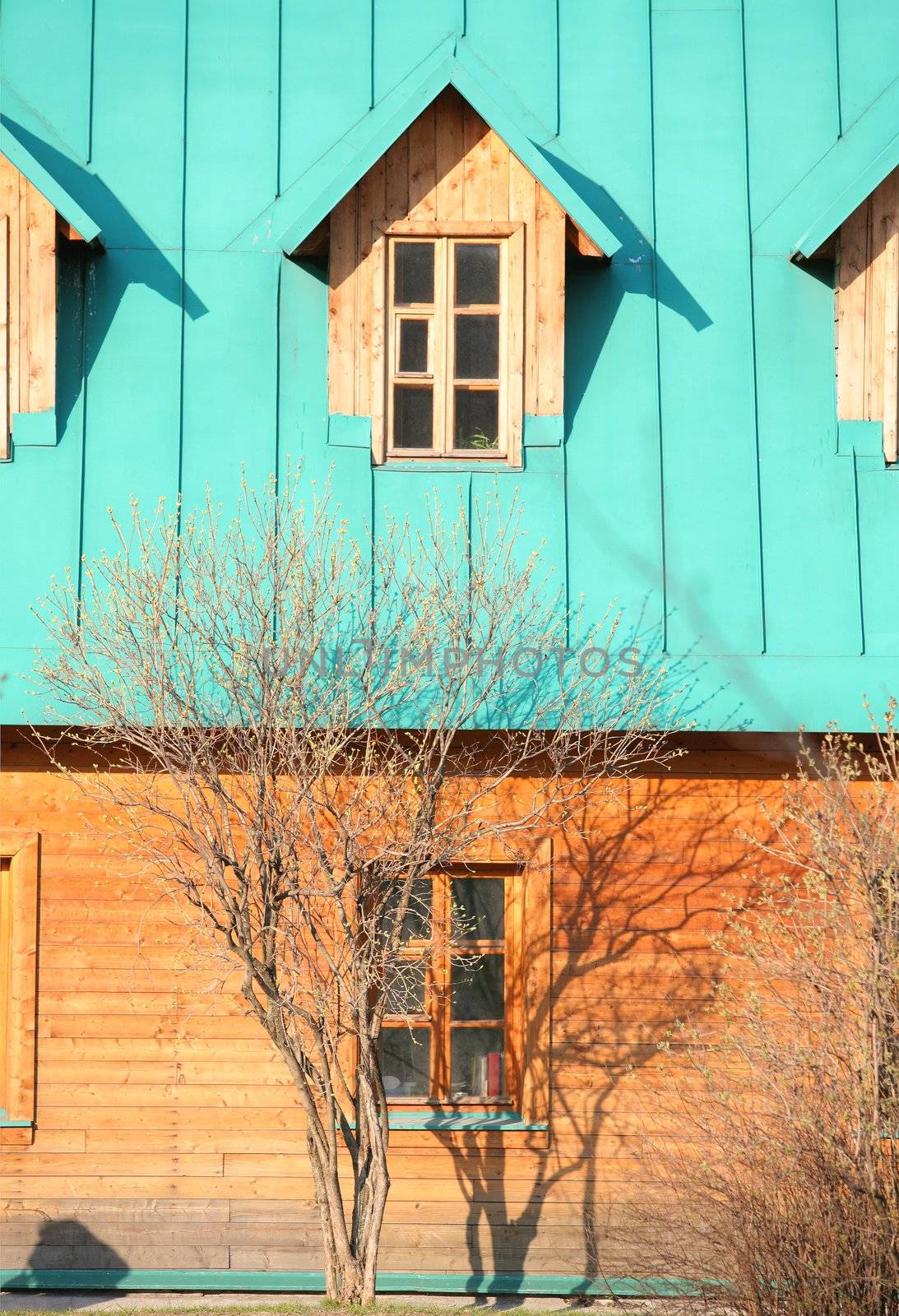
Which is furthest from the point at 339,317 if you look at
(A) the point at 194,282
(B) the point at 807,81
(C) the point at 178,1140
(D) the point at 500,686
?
(C) the point at 178,1140

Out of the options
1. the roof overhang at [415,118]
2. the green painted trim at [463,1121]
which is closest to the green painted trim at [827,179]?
the roof overhang at [415,118]

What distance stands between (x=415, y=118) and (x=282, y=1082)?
5.72m

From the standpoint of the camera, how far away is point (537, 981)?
914 cm

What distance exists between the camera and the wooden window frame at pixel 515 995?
908 cm

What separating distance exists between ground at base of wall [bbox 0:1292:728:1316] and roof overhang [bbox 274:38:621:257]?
5.93m

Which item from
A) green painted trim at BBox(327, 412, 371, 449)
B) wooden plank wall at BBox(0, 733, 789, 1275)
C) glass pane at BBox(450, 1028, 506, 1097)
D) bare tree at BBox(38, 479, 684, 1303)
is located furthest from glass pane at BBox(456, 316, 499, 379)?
glass pane at BBox(450, 1028, 506, 1097)

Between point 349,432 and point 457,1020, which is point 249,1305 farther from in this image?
point 349,432

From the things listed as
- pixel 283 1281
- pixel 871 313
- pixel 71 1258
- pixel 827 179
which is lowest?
pixel 283 1281

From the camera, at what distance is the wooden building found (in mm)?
8992

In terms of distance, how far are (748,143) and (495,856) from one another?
4.66 meters

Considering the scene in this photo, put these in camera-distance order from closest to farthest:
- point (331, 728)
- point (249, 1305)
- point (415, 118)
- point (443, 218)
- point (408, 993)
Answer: point (331, 728) → point (249, 1305) → point (408, 993) → point (415, 118) → point (443, 218)

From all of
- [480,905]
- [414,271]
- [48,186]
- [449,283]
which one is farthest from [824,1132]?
[48,186]

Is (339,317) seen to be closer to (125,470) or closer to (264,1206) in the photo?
(125,470)

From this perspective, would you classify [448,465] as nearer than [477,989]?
Yes
